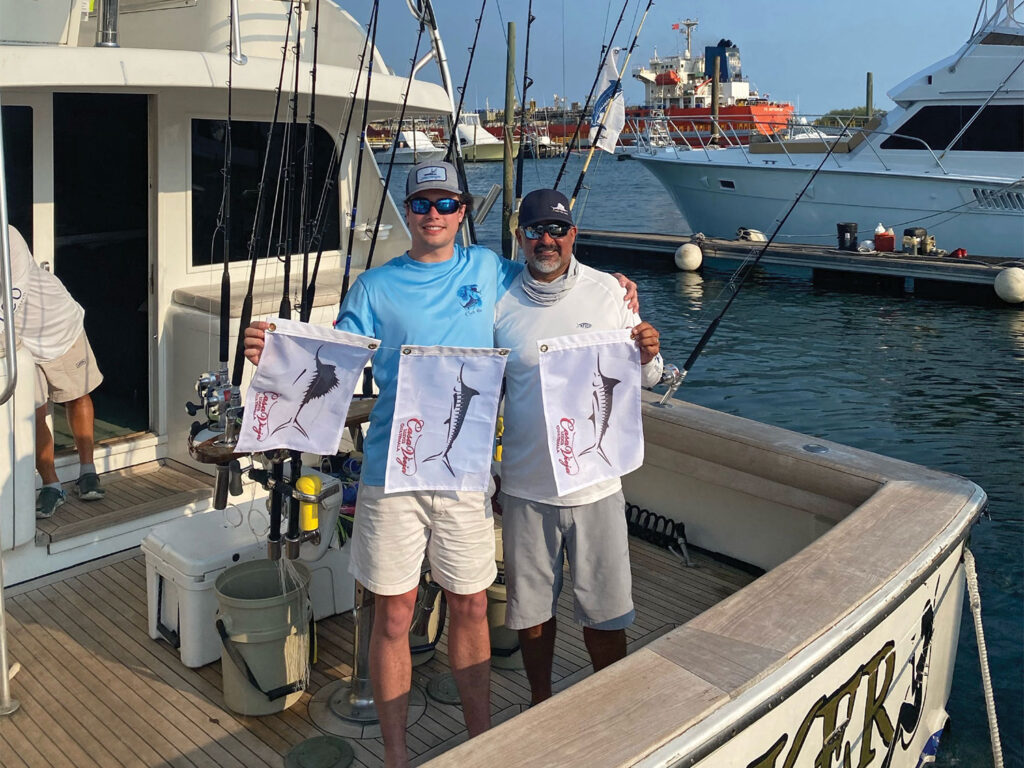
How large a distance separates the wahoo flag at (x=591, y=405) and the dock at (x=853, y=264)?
13332 mm

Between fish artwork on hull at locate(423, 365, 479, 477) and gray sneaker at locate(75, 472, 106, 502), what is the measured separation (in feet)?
7.93

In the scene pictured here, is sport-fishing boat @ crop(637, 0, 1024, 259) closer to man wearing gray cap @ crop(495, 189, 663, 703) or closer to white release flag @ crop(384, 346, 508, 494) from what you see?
man wearing gray cap @ crop(495, 189, 663, 703)

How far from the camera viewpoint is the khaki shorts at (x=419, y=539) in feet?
8.56

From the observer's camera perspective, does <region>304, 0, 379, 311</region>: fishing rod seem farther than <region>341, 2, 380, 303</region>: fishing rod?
Yes

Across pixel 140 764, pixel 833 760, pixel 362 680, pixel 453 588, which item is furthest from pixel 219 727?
pixel 833 760

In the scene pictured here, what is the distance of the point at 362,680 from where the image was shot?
3.17 m

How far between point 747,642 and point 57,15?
3.82 meters

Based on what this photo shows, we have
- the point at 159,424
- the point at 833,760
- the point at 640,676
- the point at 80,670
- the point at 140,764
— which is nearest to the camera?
the point at 640,676

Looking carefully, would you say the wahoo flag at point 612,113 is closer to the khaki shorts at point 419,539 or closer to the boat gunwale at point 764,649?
the boat gunwale at point 764,649

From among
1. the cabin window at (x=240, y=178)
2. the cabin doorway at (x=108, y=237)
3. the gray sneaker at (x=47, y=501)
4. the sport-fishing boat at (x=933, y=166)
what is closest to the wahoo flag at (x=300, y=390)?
the gray sneaker at (x=47, y=501)

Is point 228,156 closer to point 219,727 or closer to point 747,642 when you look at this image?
point 219,727

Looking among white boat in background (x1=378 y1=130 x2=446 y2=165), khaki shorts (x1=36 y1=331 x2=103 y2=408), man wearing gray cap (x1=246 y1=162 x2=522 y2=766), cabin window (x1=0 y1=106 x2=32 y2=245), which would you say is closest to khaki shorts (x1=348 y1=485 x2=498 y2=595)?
man wearing gray cap (x1=246 y1=162 x2=522 y2=766)

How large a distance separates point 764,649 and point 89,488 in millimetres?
3241

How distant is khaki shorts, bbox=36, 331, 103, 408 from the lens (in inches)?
160
